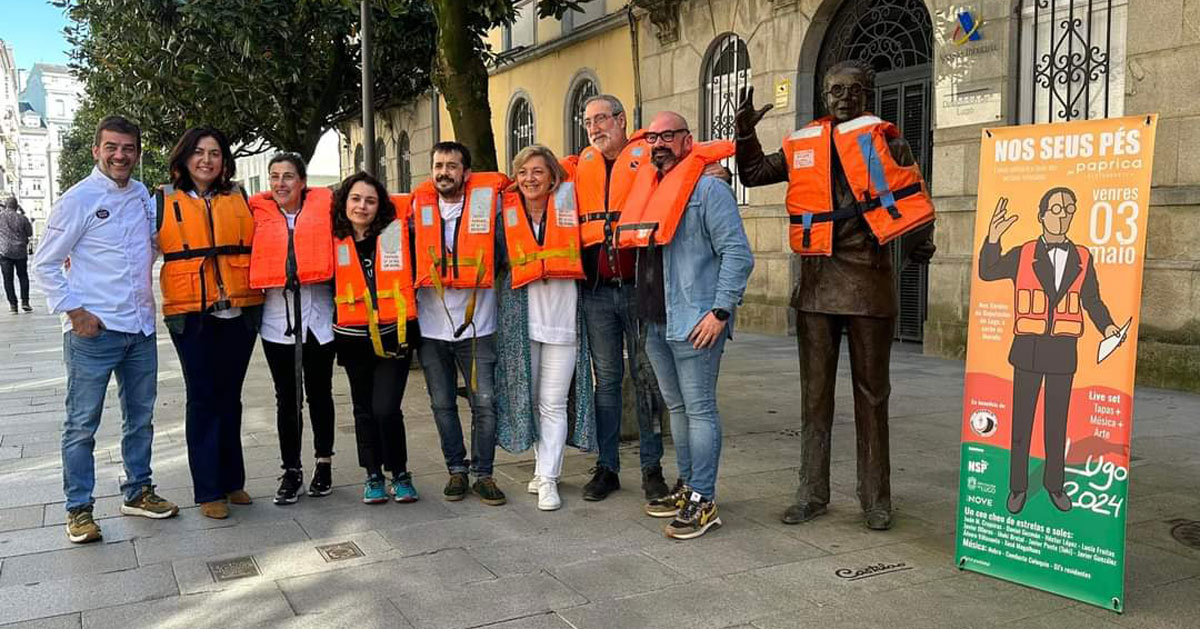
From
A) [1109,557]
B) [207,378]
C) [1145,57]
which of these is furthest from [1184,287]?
[207,378]

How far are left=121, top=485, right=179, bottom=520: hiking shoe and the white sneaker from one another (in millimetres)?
1810

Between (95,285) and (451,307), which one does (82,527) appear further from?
(451,307)

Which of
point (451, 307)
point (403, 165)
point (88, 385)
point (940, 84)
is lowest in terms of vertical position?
point (88, 385)

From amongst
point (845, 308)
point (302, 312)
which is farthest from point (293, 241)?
point (845, 308)

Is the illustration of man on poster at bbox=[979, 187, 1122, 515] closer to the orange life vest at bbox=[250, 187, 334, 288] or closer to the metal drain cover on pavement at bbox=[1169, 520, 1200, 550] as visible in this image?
the metal drain cover on pavement at bbox=[1169, 520, 1200, 550]

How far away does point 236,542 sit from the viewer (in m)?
4.53

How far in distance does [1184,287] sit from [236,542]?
25.0 feet

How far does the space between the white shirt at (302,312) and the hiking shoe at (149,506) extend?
3.09ft

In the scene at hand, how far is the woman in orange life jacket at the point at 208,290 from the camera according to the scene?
479 centimetres

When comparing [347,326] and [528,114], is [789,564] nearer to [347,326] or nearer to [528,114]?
[347,326]

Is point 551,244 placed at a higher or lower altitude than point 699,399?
higher

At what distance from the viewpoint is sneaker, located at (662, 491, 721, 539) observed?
4.52m

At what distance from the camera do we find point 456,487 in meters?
5.27

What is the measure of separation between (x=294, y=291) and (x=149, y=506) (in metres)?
1.27
